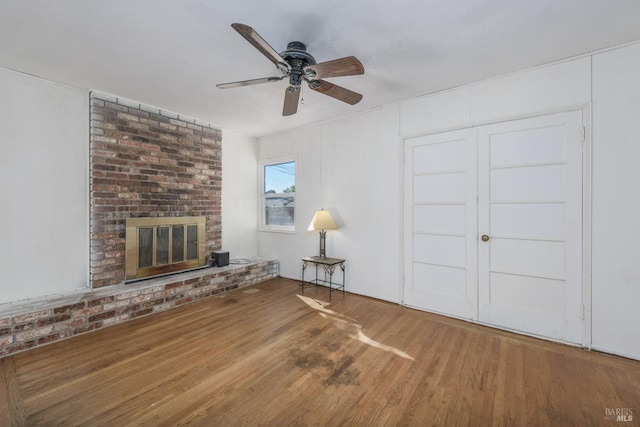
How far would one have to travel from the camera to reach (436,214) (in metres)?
3.36

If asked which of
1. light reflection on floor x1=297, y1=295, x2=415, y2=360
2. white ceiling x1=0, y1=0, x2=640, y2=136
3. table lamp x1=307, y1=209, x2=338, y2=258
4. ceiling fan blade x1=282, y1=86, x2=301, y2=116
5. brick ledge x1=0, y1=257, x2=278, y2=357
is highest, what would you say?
white ceiling x1=0, y1=0, x2=640, y2=136

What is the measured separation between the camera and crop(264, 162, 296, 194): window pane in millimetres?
4918

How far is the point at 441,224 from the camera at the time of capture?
3.32 m

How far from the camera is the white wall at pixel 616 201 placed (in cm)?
231

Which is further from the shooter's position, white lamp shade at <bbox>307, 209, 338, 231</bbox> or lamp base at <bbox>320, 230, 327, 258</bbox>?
lamp base at <bbox>320, 230, 327, 258</bbox>

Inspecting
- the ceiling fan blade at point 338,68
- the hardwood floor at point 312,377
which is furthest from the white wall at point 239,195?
the ceiling fan blade at point 338,68

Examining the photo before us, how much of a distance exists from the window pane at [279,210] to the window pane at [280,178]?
17 centimetres

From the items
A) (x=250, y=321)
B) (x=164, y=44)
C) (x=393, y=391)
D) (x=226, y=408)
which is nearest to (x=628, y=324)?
(x=393, y=391)

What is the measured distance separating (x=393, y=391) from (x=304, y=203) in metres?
3.21

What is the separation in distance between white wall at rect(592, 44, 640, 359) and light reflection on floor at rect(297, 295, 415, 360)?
5.90ft

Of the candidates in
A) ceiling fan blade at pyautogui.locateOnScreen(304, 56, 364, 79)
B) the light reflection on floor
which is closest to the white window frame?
the light reflection on floor

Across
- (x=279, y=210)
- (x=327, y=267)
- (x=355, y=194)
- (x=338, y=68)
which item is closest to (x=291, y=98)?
(x=338, y=68)

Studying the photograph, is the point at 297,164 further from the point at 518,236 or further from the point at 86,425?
the point at 86,425

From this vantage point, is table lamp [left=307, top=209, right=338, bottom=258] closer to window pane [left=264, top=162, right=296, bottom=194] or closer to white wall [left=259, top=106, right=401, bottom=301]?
white wall [left=259, top=106, right=401, bottom=301]
